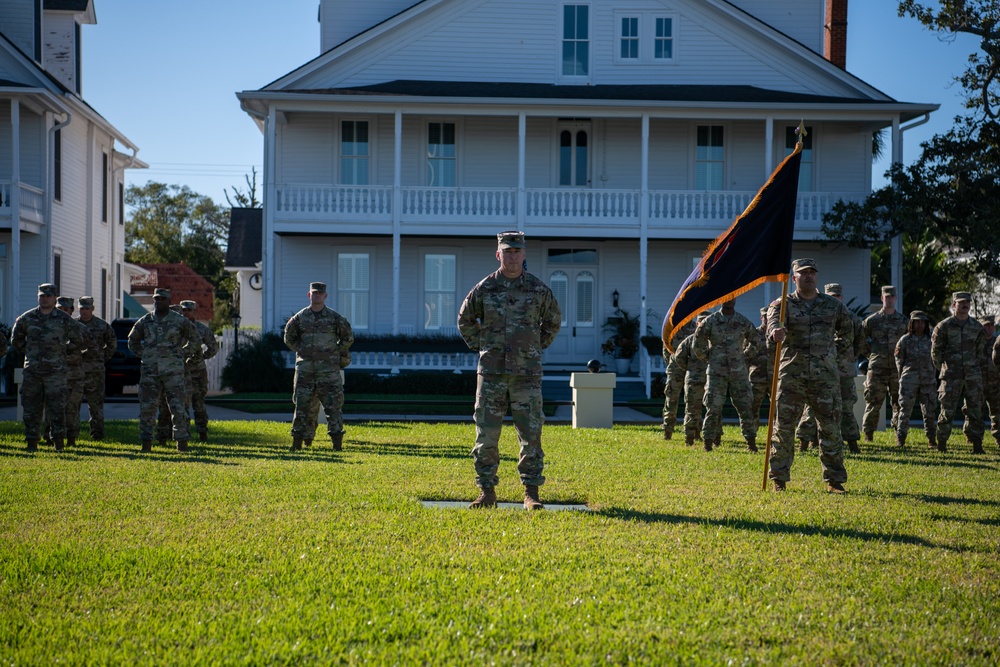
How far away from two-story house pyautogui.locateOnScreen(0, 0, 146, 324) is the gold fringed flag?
846 inches

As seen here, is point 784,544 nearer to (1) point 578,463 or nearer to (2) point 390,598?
(2) point 390,598

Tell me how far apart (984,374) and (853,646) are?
453 inches

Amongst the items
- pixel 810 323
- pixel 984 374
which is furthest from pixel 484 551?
pixel 984 374

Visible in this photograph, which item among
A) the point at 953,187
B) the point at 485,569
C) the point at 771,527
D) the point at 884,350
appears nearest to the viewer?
the point at 485,569

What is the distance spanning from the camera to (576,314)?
101ft

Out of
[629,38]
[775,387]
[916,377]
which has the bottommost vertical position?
[916,377]

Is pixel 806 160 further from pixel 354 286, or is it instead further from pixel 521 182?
pixel 354 286

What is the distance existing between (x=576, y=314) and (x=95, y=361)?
17304mm

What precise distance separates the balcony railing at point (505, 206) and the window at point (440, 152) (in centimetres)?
165

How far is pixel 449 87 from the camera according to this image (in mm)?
29531

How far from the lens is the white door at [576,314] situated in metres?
30.5

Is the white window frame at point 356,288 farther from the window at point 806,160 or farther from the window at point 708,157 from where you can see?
the window at point 806,160

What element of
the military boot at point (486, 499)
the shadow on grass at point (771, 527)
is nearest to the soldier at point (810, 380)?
the shadow on grass at point (771, 527)

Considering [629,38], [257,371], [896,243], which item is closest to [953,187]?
[896,243]
